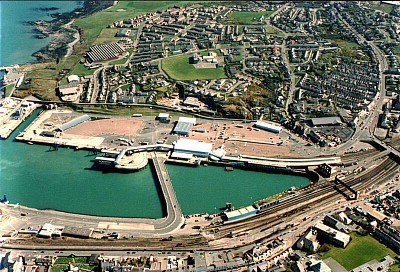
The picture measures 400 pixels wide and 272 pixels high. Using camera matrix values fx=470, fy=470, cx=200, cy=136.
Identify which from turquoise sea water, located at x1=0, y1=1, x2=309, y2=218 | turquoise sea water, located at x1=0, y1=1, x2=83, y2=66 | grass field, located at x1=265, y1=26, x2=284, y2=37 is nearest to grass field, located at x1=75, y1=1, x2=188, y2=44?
turquoise sea water, located at x1=0, y1=1, x2=83, y2=66

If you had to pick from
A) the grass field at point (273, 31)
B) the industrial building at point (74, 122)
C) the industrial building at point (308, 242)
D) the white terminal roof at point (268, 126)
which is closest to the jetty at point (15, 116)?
the industrial building at point (74, 122)

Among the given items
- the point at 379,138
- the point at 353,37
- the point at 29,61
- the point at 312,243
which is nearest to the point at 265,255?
the point at 312,243

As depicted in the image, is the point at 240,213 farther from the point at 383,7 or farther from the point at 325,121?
the point at 383,7

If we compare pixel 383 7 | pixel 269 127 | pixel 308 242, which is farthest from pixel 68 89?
pixel 383 7

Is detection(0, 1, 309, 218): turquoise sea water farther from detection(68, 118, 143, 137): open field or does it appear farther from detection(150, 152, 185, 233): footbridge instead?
detection(68, 118, 143, 137): open field

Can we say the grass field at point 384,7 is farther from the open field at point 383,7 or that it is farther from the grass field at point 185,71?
the grass field at point 185,71
